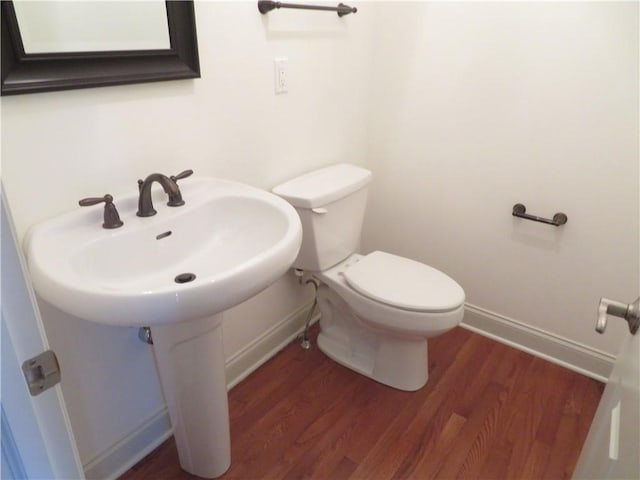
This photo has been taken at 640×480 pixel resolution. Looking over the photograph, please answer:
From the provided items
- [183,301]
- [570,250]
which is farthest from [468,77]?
[183,301]

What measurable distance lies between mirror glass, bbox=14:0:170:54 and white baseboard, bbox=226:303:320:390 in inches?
45.1

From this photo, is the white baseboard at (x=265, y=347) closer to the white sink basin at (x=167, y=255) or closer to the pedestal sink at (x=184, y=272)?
the pedestal sink at (x=184, y=272)

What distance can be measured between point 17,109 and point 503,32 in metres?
1.58

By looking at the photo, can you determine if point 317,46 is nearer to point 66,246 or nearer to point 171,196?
point 171,196

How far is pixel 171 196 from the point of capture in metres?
1.19

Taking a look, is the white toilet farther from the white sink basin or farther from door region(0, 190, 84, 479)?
door region(0, 190, 84, 479)

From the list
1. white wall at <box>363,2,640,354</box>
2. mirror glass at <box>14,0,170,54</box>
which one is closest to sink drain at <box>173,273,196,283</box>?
mirror glass at <box>14,0,170,54</box>

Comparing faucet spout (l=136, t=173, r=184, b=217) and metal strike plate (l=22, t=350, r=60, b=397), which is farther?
faucet spout (l=136, t=173, r=184, b=217)

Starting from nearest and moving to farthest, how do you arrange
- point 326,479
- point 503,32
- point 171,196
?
1. point 171,196
2. point 326,479
3. point 503,32

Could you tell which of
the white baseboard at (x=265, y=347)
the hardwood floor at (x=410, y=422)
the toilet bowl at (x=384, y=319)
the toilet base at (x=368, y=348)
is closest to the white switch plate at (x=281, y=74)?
the toilet bowl at (x=384, y=319)

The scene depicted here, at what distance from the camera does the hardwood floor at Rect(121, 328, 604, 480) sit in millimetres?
1468

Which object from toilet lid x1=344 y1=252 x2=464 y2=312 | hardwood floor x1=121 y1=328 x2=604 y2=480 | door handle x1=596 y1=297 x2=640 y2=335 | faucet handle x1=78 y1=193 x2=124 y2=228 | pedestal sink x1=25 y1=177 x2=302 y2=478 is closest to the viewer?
door handle x1=596 y1=297 x2=640 y2=335

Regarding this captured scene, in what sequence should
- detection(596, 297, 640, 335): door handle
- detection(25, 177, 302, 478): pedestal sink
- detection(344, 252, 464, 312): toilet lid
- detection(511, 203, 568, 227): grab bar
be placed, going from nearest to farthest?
1. detection(596, 297, 640, 335): door handle
2. detection(25, 177, 302, 478): pedestal sink
3. detection(344, 252, 464, 312): toilet lid
4. detection(511, 203, 568, 227): grab bar

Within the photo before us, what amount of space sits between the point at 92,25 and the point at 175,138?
342 mm
